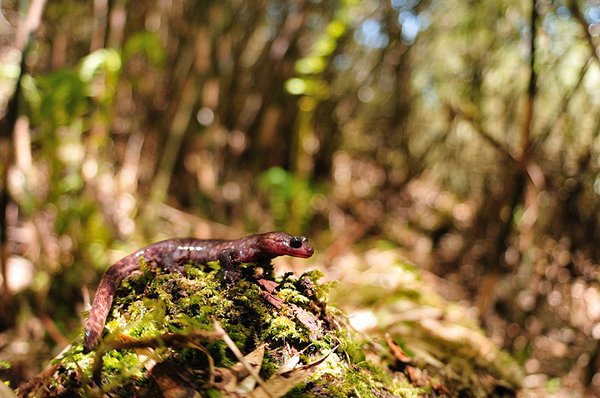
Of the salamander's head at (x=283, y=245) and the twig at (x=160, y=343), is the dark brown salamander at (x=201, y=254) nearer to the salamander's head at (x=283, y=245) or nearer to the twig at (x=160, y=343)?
the salamander's head at (x=283, y=245)

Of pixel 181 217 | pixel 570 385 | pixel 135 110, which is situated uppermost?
pixel 135 110

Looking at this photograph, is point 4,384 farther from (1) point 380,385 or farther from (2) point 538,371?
(2) point 538,371

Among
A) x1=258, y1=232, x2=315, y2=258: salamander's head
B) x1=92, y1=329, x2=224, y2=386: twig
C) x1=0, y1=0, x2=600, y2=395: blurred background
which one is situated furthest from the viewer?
x1=0, y1=0, x2=600, y2=395: blurred background

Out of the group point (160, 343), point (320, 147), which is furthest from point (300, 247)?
point (320, 147)

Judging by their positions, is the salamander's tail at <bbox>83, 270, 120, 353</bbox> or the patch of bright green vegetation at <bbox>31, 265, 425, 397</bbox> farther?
the salamander's tail at <bbox>83, 270, 120, 353</bbox>

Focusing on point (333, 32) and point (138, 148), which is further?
point (138, 148)

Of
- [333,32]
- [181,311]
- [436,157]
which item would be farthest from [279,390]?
[436,157]

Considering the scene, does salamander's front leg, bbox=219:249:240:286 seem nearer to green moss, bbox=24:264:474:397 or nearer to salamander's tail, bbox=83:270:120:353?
green moss, bbox=24:264:474:397

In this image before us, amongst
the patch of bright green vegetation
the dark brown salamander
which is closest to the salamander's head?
the dark brown salamander

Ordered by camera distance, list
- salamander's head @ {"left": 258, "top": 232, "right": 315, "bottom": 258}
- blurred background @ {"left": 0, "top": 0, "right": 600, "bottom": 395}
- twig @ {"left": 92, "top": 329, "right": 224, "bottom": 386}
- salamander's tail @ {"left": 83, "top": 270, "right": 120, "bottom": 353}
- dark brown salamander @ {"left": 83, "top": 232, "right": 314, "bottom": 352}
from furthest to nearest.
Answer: blurred background @ {"left": 0, "top": 0, "right": 600, "bottom": 395}
salamander's head @ {"left": 258, "top": 232, "right": 315, "bottom": 258}
dark brown salamander @ {"left": 83, "top": 232, "right": 314, "bottom": 352}
salamander's tail @ {"left": 83, "top": 270, "right": 120, "bottom": 353}
twig @ {"left": 92, "top": 329, "right": 224, "bottom": 386}
